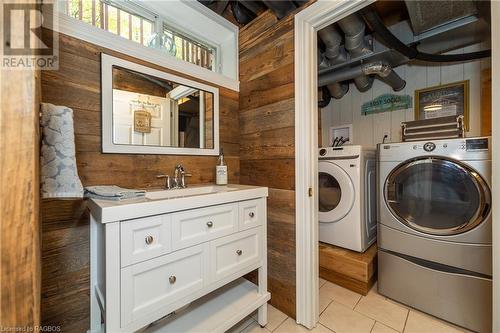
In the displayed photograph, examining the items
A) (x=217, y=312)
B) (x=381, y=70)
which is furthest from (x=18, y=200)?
(x=381, y=70)

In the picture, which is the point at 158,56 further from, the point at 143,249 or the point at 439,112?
the point at 439,112

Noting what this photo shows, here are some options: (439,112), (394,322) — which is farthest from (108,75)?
(439,112)

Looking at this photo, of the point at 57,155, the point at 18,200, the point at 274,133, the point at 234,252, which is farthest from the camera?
the point at 274,133

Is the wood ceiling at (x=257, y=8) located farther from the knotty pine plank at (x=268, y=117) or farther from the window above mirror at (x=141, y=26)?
the knotty pine plank at (x=268, y=117)

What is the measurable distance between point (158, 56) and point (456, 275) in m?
2.39

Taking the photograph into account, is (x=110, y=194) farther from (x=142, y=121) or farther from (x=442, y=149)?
(x=442, y=149)

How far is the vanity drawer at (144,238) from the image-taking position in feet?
2.71

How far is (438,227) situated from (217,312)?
5.11ft

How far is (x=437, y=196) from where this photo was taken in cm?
151

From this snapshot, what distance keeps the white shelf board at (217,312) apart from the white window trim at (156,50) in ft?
5.04

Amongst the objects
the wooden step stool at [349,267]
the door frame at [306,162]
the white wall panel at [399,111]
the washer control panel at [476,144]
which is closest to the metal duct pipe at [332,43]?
the white wall panel at [399,111]

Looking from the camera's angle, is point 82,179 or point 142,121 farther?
point 142,121

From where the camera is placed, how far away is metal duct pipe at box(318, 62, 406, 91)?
6.55ft

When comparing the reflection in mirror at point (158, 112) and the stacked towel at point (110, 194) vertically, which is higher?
the reflection in mirror at point (158, 112)
